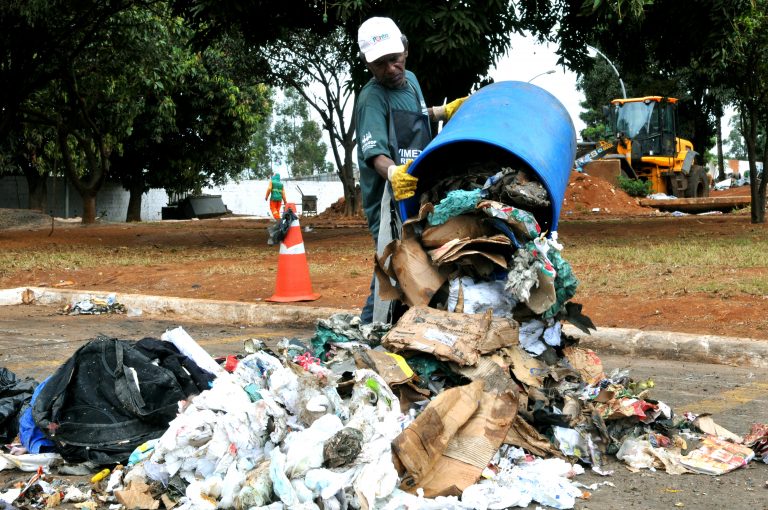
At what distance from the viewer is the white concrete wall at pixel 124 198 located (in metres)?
42.6

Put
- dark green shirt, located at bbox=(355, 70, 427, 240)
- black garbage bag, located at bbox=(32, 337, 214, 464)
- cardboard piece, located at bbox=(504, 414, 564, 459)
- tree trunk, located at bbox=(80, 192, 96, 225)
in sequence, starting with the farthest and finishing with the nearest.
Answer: tree trunk, located at bbox=(80, 192, 96, 225) < dark green shirt, located at bbox=(355, 70, 427, 240) < black garbage bag, located at bbox=(32, 337, 214, 464) < cardboard piece, located at bbox=(504, 414, 564, 459)

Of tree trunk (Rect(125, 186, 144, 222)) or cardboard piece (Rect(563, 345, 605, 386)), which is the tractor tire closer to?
tree trunk (Rect(125, 186, 144, 222))

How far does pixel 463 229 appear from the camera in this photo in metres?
4.34

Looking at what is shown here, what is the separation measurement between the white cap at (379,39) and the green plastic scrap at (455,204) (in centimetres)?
84

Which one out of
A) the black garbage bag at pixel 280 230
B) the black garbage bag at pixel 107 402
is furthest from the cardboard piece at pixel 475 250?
the black garbage bag at pixel 280 230

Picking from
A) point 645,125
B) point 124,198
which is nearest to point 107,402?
point 645,125

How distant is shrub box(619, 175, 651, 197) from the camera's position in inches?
1086

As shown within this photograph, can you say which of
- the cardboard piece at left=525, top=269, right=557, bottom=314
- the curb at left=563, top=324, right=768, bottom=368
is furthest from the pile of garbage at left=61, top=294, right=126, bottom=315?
the cardboard piece at left=525, top=269, right=557, bottom=314

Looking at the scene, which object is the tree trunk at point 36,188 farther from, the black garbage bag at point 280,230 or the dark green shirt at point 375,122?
the dark green shirt at point 375,122

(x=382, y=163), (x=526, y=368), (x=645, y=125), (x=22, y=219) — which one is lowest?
(x=526, y=368)

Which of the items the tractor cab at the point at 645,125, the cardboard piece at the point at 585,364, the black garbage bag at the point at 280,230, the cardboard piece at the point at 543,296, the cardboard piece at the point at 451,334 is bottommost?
the cardboard piece at the point at 585,364

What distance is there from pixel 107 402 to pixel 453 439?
151 cm

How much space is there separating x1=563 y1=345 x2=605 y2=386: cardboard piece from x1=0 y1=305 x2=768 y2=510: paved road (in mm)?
443

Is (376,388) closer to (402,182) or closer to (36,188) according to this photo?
(402,182)
